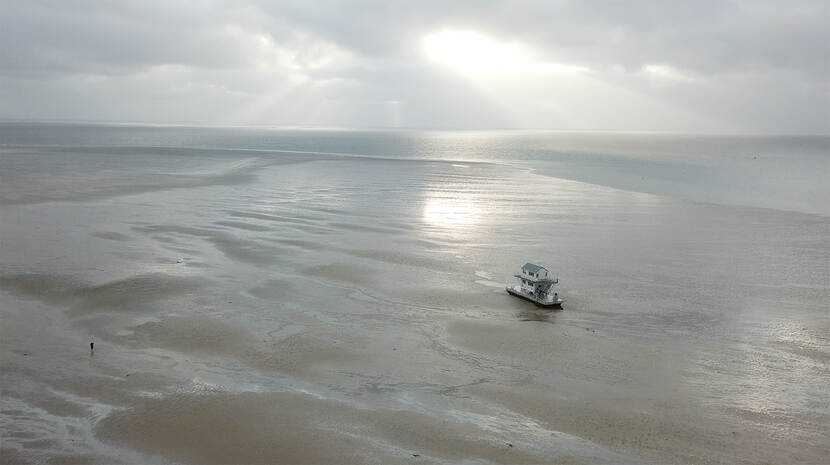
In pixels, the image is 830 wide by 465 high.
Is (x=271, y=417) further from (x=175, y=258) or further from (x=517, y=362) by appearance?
(x=175, y=258)

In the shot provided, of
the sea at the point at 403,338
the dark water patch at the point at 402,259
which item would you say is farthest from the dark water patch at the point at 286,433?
the dark water patch at the point at 402,259

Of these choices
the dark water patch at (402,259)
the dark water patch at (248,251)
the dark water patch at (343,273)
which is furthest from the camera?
the dark water patch at (248,251)

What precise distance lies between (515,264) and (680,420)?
20153 mm

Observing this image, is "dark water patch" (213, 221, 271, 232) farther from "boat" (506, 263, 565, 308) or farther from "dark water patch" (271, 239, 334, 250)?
"boat" (506, 263, 565, 308)

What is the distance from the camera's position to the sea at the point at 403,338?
62.1 ft

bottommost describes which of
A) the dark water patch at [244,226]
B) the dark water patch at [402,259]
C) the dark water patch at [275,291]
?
the dark water patch at [275,291]

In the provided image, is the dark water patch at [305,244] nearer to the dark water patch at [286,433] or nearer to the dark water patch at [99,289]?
the dark water patch at [99,289]

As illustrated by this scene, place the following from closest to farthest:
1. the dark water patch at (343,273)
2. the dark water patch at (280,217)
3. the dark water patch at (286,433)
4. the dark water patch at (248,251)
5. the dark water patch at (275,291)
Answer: the dark water patch at (286,433) < the dark water patch at (275,291) < the dark water patch at (343,273) < the dark water patch at (248,251) < the dark water patch at (280,217)

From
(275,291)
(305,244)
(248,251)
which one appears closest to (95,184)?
(248,251)

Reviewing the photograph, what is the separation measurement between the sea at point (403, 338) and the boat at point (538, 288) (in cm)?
62

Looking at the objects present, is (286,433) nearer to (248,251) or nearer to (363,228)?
(248,251)

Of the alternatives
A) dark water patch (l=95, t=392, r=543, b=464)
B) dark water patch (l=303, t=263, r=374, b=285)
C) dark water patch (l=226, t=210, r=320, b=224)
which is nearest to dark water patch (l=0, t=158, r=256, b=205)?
dark water patch (l=226, t=210, r=320, b=224)

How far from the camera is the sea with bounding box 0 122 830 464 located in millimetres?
18922

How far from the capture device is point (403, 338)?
2711 cm
